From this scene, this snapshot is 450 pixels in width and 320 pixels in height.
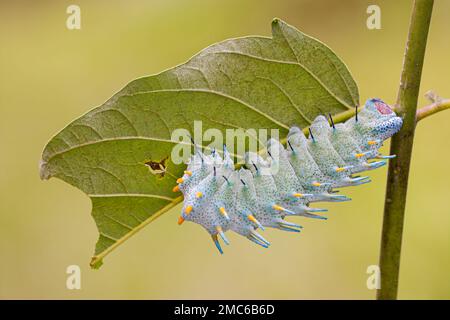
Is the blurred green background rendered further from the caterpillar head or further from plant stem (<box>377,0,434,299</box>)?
plant stem (<box>377,0,434,299</box>)

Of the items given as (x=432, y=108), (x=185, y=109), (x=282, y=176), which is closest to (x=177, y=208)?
(x=282, y=176)

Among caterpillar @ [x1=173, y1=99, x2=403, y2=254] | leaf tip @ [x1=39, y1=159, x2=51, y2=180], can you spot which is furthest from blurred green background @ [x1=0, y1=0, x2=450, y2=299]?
leaf tip @ [x1=39, y1=159, x2=51, y2=180]

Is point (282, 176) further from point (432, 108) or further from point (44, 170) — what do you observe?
point (44, 170)

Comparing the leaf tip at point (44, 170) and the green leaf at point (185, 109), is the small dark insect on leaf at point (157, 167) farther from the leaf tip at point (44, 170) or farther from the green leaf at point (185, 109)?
the leaf tip at point (44, 170)

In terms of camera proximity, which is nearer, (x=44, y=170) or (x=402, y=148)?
(x=402, y=148)

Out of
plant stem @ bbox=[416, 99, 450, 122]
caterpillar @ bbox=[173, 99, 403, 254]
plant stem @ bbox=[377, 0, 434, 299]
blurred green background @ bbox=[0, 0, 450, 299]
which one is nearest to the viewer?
plant stem @ bbox=[377, 0, 434, 299]
